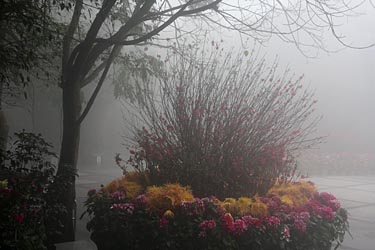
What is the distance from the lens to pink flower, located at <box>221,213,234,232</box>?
3295 millimetres

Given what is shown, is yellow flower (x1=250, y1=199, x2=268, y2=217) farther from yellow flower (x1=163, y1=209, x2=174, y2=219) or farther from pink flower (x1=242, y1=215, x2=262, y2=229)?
yellow flower (x1=163, y1=209, x2=174, y2=219)

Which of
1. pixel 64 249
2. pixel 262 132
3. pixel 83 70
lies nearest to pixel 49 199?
pixel 64 249

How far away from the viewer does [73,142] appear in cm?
504

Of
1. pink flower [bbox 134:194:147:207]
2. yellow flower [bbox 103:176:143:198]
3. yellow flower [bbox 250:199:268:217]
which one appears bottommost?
yellow flower [bbox 250:199:268:217]

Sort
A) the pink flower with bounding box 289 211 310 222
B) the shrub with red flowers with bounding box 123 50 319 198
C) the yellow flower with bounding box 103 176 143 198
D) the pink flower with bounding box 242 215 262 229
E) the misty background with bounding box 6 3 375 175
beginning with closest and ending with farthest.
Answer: the pink flower with bounding box 242 215 262 229, the pink flower with bounding box 289 211 310 222, the yellow flower with bounding box 103 176 143 198, the shrub with red flowers with bounding box 123 50 319 198, the misty background with bounding box 6 3 375 175

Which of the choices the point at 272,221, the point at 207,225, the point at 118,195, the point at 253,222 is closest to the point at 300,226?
the point at 272,221

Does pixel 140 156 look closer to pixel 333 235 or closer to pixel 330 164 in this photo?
pixel 333 235

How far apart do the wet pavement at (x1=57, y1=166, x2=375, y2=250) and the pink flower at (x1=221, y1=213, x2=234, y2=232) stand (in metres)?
2.07

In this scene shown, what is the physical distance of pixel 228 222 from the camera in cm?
333

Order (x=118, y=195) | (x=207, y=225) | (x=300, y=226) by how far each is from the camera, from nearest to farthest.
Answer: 1. (x=207, y=225)
2. (x=300, y=226)
3. (x=118, y=195)

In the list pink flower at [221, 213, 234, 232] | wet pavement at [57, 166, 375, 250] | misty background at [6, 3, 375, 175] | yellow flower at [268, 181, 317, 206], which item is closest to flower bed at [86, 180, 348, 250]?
pink flower at [221, 213, 234, 232]

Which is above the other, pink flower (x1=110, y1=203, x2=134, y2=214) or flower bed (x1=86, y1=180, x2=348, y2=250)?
pink flower (x1=110, y1=203, x2=134, y2=214)

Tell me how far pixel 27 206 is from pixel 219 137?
6.85ft

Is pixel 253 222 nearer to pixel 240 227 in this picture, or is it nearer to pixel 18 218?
pixel 240 227
